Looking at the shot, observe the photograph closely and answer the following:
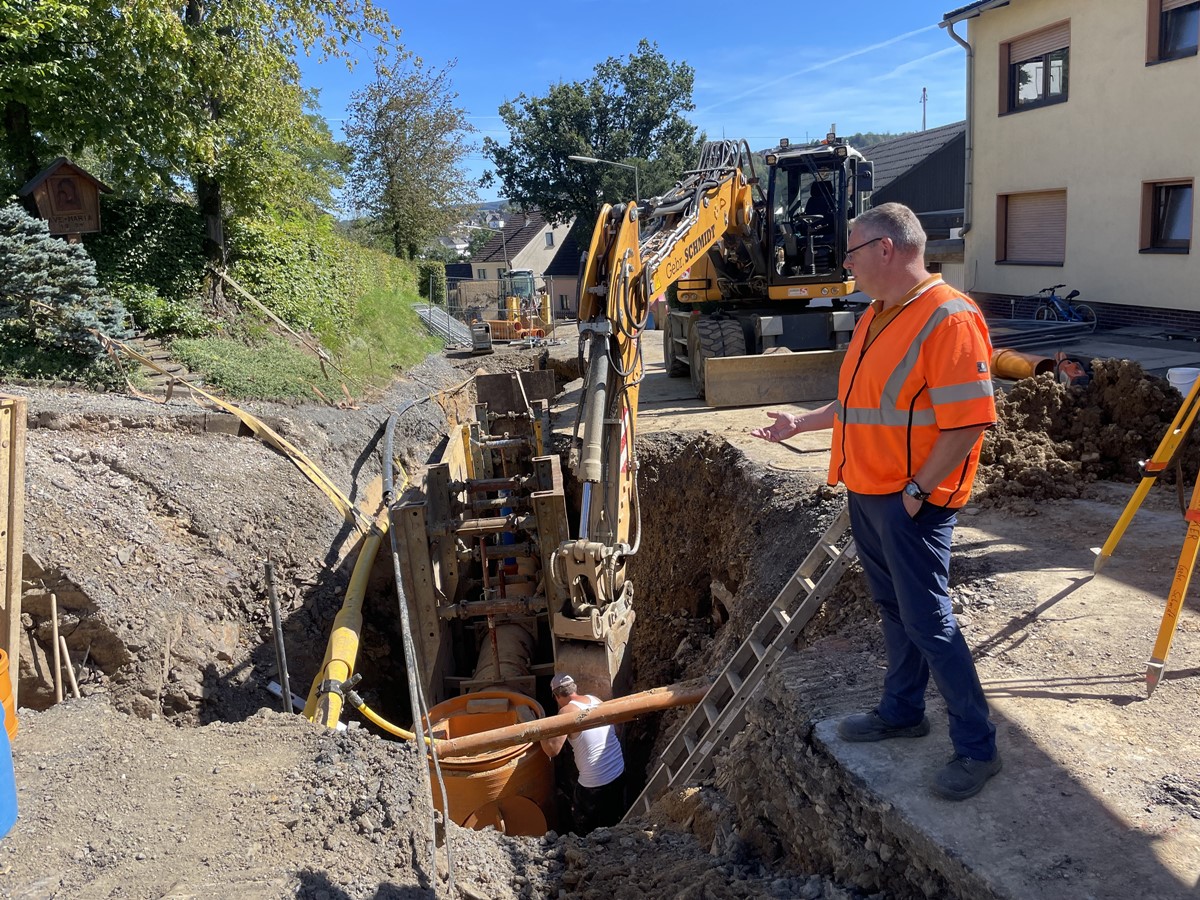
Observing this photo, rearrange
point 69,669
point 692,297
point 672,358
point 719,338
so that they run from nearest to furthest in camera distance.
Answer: point 69,669
point 719,338
point 692,297
point 672,358

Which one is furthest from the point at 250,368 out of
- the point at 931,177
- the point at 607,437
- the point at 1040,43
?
the point at 931,177

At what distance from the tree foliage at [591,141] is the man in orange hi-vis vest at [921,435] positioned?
3771 centimetres

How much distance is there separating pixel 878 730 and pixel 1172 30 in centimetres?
1386

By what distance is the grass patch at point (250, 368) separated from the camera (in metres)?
10.5

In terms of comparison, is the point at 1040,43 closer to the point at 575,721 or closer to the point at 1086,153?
the point at 1086,153

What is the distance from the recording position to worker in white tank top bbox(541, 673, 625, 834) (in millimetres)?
5398

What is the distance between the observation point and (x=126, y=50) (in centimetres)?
1142

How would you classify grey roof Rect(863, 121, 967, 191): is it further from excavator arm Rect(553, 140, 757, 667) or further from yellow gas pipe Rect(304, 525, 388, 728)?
yellow gas pipe Rect(304, 525, 388, 728)

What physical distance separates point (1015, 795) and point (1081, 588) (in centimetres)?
196

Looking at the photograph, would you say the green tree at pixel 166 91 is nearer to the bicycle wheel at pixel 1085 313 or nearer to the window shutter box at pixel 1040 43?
the window shutter box at pixel 1040 43

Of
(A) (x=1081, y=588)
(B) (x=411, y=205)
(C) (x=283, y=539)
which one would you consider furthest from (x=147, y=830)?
(B) (x=411, y=205)

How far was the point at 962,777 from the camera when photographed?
2.79 meters

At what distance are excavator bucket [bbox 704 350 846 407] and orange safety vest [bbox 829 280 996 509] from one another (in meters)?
7.63

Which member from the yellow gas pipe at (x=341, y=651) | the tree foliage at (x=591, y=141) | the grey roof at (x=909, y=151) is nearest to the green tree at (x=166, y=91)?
the yellow gas pipe at (x=341, y=651)
